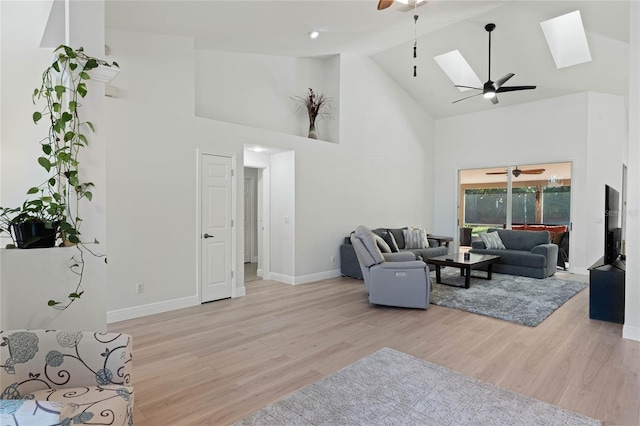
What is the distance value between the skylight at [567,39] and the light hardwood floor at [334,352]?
4319 millimetres

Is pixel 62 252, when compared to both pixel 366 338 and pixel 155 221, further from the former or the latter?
pixel 366 338

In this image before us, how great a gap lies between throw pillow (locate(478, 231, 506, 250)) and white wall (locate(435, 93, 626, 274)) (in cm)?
137

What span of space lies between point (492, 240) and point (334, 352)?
5271 millimetres

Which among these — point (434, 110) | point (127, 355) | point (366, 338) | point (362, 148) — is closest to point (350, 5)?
point (362, 148)

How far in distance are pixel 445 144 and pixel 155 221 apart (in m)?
7.39

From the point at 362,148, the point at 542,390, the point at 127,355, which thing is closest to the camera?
the point at 127,355

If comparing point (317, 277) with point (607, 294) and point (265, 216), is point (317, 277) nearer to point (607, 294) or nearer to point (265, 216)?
point (265, 216)

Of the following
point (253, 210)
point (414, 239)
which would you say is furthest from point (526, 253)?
point (253, 210)

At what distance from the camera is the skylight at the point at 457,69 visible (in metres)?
6.92

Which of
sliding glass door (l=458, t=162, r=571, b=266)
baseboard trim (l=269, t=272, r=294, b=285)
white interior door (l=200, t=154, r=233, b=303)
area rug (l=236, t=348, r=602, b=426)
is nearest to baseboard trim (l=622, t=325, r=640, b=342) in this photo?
area rug (l=236, t=348, r=602, b=426)

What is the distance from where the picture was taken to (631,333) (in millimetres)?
3377

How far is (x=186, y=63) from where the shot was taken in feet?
14.6

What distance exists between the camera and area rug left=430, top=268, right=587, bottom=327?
4.18 metres

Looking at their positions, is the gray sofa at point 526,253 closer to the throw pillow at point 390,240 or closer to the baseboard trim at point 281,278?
the throw pillow at point 390,240
